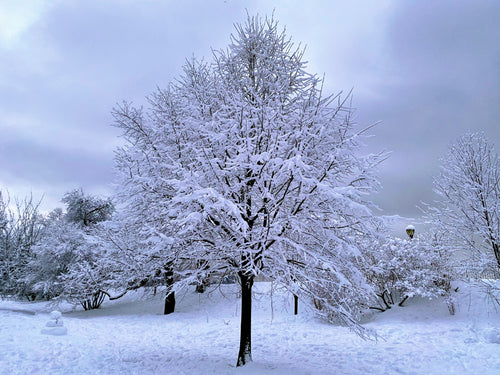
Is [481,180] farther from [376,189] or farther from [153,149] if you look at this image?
[153,149]

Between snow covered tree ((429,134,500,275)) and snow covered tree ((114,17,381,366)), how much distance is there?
6048 mm

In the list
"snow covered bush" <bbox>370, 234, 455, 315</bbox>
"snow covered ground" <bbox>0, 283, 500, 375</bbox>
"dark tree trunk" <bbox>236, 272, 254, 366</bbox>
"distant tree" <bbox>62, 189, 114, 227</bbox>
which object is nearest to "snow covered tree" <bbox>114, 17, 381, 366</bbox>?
"dark tree trunk" <bbox>236, 272, 254, 366</bbox>

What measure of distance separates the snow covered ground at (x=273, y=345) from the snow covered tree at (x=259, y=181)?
1459mm

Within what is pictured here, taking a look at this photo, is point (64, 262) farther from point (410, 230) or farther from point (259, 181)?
point (410, 230)

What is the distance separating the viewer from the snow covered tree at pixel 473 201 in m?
10.1

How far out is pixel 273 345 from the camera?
948 cm

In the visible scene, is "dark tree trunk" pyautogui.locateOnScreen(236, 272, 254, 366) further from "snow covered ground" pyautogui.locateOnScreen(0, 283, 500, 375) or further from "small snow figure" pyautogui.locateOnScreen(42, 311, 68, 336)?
"small snow figure" pyautogui.locateOnScreen(42, 311, 68, 336)

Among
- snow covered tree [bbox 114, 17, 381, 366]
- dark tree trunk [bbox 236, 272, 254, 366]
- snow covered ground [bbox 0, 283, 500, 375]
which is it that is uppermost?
snow covered tree [bbox 114, 17, 381, 366]

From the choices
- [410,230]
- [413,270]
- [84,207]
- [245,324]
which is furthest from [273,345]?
[84,207]

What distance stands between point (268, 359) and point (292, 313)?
6955 mm

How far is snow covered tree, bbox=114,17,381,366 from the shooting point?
589cm

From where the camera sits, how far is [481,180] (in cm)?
1065

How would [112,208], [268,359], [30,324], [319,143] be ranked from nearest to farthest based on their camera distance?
[319,143]
[268,359]
[30,324]
[112,208]

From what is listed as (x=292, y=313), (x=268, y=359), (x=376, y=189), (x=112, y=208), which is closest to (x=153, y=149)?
(x=376, y=189)
